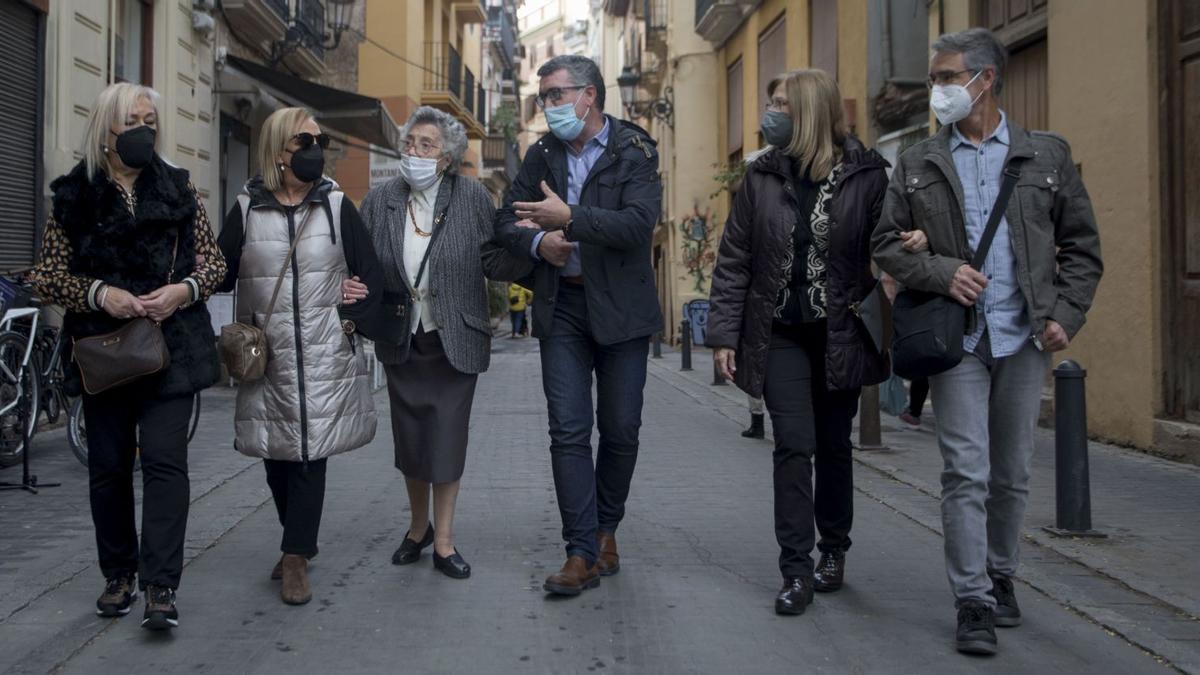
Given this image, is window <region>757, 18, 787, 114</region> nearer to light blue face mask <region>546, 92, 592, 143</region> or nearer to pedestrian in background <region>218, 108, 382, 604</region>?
light blue face mask <region>546, 92, 592, 143</region>

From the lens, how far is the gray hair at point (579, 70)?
5203mm

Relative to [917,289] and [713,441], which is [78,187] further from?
[713,441]

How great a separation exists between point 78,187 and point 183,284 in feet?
1.64

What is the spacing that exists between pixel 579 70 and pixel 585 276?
2.87 feet

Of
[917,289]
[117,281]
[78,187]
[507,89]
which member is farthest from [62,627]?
[507,89]

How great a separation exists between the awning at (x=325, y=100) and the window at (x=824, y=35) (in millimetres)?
6577

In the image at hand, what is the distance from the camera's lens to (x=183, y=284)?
15.0 feet

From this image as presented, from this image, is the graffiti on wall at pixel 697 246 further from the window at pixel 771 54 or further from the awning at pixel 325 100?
the awning at pixel 325 100

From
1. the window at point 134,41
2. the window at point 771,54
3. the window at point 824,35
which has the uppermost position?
the window at point 771,54

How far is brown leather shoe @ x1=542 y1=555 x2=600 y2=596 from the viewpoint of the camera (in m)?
4.94

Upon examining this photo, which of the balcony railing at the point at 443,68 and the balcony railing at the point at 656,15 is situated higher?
the balcony railing at the point at 656,15

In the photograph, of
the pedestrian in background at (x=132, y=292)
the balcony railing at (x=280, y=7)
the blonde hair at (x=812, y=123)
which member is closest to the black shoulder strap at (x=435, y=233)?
the pedestrian in background at (x=132, y=292)

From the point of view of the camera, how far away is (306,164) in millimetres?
4957

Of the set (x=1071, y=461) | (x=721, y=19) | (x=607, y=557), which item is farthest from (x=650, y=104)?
(x=607, y=557)
